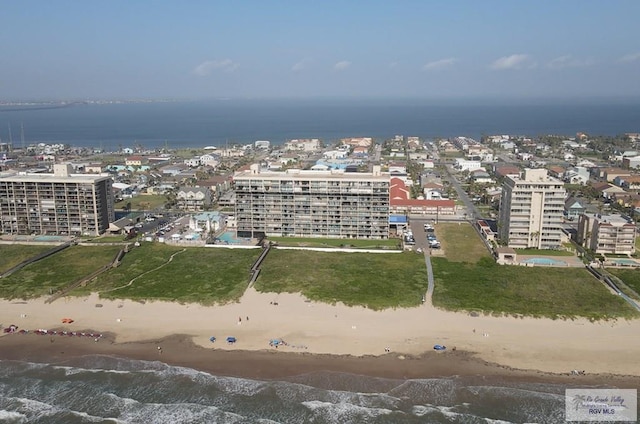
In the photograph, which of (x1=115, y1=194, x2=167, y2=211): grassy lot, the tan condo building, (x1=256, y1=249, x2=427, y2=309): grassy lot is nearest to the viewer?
(x1=256, y1=249, x2=427, y2=309): grassy lot

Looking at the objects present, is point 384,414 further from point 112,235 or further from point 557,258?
point 112,235

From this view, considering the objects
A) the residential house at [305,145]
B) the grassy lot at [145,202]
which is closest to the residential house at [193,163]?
the grassy lot at [145,202]

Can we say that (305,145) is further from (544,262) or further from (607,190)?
(544,262)

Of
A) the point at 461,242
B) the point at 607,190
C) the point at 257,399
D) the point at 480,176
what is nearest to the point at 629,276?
the point at 461,242

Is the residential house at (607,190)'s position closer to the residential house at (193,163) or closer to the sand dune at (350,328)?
the sand dune at (350,328)

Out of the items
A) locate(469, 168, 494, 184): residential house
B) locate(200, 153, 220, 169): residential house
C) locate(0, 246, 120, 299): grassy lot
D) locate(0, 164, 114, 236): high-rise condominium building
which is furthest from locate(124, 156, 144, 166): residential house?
locate(469, 168, 494, 184): residential house

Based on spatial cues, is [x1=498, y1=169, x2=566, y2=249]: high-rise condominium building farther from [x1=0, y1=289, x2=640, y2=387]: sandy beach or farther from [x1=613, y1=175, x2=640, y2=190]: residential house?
[x1=613, y1=175, x2=640, y2=190]: residential house

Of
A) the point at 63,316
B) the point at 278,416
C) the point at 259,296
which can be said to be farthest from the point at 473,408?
the point at 63,316
